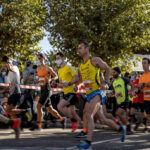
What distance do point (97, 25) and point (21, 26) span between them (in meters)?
6.28

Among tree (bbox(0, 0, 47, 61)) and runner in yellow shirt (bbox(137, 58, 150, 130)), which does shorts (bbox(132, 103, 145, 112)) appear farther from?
tree (bbox(0, 0, 47, 61))

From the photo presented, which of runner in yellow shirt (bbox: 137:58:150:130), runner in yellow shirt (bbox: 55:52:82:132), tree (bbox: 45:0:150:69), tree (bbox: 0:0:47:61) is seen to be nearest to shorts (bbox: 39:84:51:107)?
runner in yellow shirt (bbox: 55:52:82:132)

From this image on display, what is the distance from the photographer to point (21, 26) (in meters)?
28.3

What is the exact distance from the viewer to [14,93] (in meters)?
8.98

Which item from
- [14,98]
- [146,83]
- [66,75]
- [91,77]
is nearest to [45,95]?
[66,75]

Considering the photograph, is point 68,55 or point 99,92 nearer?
point 99,92

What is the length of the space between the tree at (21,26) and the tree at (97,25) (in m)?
1.72

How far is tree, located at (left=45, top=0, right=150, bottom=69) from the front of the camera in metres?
25.9

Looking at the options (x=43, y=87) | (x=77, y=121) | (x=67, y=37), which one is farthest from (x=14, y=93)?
(x=67, y=37)

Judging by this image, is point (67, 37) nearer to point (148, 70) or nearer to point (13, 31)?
point (13, 31)

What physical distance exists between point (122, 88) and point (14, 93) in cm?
299

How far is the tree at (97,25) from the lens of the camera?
84.9ft

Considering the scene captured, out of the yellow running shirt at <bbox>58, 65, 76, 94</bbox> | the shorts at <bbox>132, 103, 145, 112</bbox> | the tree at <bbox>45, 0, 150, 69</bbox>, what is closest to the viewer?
the yellow running shirt at <bbox>58, 65, 76, 94</bbox>

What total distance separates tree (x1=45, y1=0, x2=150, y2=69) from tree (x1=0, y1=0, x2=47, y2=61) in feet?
5.65
